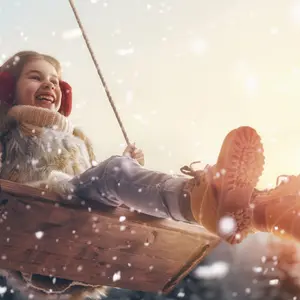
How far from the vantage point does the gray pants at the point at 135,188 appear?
1767 millimetres

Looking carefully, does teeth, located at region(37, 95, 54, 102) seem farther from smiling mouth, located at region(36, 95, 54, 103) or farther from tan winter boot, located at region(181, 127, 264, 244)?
tan winter boot, located at region(181, 127, 264, 244)

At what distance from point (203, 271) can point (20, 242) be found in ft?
12.1

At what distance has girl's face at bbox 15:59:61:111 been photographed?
2713mm

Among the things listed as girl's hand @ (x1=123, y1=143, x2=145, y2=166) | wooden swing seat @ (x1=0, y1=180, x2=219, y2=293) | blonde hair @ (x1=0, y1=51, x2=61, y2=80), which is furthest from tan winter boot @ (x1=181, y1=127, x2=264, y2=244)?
blonde hair @ (x1=0, y1=51, x2=61, y2=80)

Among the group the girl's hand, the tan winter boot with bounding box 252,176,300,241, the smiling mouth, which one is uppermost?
the smiling mouth

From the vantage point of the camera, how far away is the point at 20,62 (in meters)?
2.83

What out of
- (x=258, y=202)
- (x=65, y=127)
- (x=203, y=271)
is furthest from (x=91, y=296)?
(x=203, y=271)

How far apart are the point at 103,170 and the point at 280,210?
80 cm

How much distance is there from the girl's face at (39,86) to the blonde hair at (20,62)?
0.03m

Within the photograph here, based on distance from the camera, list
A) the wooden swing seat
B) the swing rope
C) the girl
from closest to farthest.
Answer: the girl < the wooden swing seat < the swing rope

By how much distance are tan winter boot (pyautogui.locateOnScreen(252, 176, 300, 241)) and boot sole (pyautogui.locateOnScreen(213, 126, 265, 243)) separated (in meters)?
0.04

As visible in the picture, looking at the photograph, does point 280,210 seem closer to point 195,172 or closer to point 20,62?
point 195,172

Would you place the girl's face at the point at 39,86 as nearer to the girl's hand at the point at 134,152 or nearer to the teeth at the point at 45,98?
the teeth at the point at 45,98

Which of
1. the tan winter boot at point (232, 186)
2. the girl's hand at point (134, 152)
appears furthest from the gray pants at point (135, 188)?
the girl's hand at point (134, 152)
